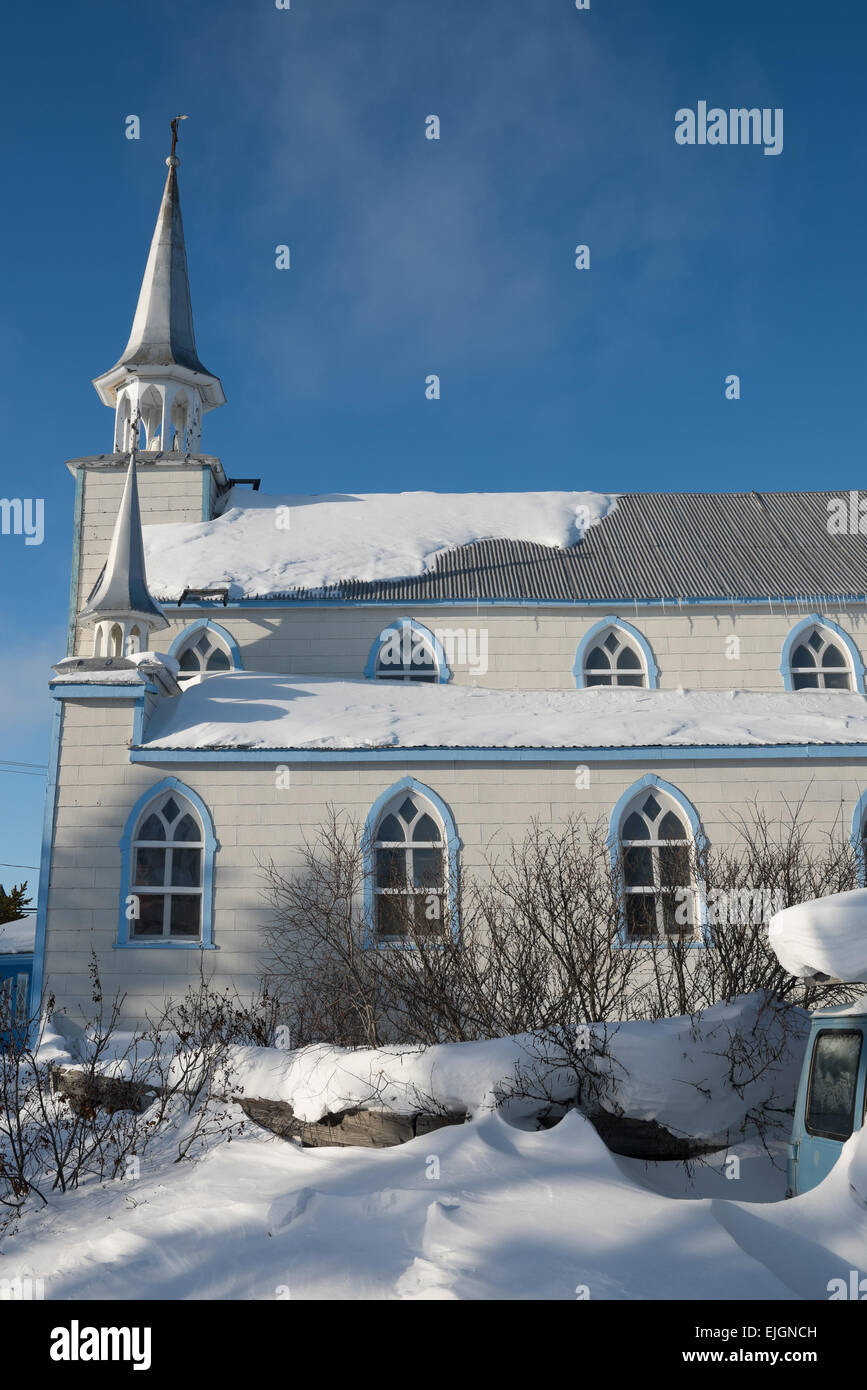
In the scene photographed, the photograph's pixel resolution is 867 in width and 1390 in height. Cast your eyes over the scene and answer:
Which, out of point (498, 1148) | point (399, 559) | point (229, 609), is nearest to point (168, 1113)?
point (498, 1148)

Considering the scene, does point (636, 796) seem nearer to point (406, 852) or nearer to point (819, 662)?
point (406, 852)

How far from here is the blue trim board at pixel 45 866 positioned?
14.0m

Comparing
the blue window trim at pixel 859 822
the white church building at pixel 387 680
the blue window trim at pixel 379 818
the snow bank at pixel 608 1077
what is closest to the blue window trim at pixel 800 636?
the white church building at pixel 387 680

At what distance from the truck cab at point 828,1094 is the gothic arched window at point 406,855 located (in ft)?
24.2

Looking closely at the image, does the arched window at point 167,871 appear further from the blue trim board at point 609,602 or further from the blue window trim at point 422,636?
the blue trim board at point 609,602

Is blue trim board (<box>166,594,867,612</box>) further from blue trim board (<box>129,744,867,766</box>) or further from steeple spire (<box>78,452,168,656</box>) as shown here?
blue trim board (<box>129,744,867,766</box>)

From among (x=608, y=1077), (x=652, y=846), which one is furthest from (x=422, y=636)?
(x=608, y=1077)

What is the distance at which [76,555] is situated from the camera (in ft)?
70.8

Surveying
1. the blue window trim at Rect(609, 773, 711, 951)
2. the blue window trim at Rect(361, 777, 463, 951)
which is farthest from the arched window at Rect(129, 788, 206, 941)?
the blue window trim at Rect(609, 773, 711, 951)

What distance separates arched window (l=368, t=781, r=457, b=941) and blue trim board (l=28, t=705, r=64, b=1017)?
172 inches

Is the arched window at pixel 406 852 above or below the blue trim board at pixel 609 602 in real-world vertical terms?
below

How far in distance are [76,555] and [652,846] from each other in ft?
43.4

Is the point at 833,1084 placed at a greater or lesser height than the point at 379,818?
lesser

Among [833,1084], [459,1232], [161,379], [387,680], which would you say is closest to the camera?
[459,1232]
